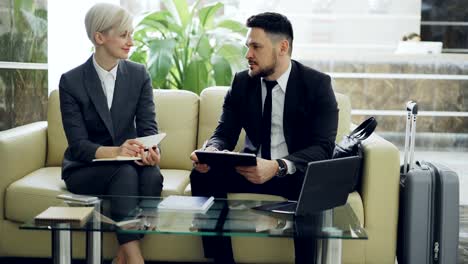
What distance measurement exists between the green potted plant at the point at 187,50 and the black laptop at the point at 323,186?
2117mm

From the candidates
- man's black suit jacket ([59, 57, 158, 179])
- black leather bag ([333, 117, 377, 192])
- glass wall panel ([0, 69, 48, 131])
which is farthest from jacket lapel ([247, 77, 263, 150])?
glass wall panel ([0, 69, 48, 131])

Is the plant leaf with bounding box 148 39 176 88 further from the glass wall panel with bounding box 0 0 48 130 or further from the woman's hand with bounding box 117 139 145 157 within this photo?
the woman's hand with bounding box 117 139 145 157

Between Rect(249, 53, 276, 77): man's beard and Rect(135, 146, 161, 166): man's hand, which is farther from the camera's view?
Rect(249, 53, 276, 77): man's beard

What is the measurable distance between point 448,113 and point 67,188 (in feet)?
15.4

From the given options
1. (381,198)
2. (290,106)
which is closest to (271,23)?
(290,106)

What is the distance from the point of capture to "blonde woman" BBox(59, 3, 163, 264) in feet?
9.46

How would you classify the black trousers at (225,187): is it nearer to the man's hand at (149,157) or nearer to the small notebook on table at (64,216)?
the man's hand at (149,157)

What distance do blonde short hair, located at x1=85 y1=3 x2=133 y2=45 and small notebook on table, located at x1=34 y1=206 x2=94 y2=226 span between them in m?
0.92

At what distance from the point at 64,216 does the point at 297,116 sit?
→ 44.1 inches

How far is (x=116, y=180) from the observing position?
283 centimetres

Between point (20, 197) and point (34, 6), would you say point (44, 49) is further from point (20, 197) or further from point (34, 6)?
point (20, 197)

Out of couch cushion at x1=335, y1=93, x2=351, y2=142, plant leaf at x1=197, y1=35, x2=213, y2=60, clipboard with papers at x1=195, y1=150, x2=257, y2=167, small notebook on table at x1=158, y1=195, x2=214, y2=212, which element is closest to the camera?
small notebook on table at x1=158, y1=195, x2=214, y2=212

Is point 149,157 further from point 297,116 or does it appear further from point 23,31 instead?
point 23,31

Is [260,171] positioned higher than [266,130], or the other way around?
[266,130]
